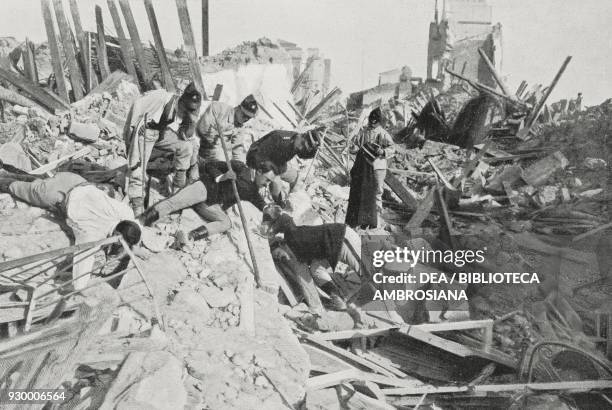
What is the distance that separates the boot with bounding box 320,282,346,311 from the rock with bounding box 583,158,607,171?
643cm

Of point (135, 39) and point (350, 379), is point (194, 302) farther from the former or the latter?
point (135, 39)

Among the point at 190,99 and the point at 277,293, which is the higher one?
the point at 190,99

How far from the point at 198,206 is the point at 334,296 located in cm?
180

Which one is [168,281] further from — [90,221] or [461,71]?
[461,71]

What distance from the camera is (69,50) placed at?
7.70m

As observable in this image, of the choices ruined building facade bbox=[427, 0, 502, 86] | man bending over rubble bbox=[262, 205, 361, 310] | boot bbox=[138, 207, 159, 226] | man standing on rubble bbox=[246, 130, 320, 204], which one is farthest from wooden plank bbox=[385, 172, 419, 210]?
ruined building facade bbox=[427, 0, 502, 86]

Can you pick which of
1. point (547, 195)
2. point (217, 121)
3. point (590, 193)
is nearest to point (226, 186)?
point (217, 121)

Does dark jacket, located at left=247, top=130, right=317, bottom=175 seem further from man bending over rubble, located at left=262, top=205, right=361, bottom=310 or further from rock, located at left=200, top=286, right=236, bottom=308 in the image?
rock, located at left=200, top=286, right=236, bottom=308

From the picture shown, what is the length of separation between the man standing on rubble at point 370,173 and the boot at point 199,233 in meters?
2.40

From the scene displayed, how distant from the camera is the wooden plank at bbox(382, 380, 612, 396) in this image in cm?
369

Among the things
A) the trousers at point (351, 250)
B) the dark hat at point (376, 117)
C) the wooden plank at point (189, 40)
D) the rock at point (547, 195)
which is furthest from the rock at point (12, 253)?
the rock at point (547, 195)

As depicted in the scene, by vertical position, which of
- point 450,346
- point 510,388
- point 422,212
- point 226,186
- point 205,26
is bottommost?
point 510,388

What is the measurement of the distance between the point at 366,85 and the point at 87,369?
34231 millimetres

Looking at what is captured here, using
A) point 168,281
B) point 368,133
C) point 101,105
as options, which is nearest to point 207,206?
point 168,281
